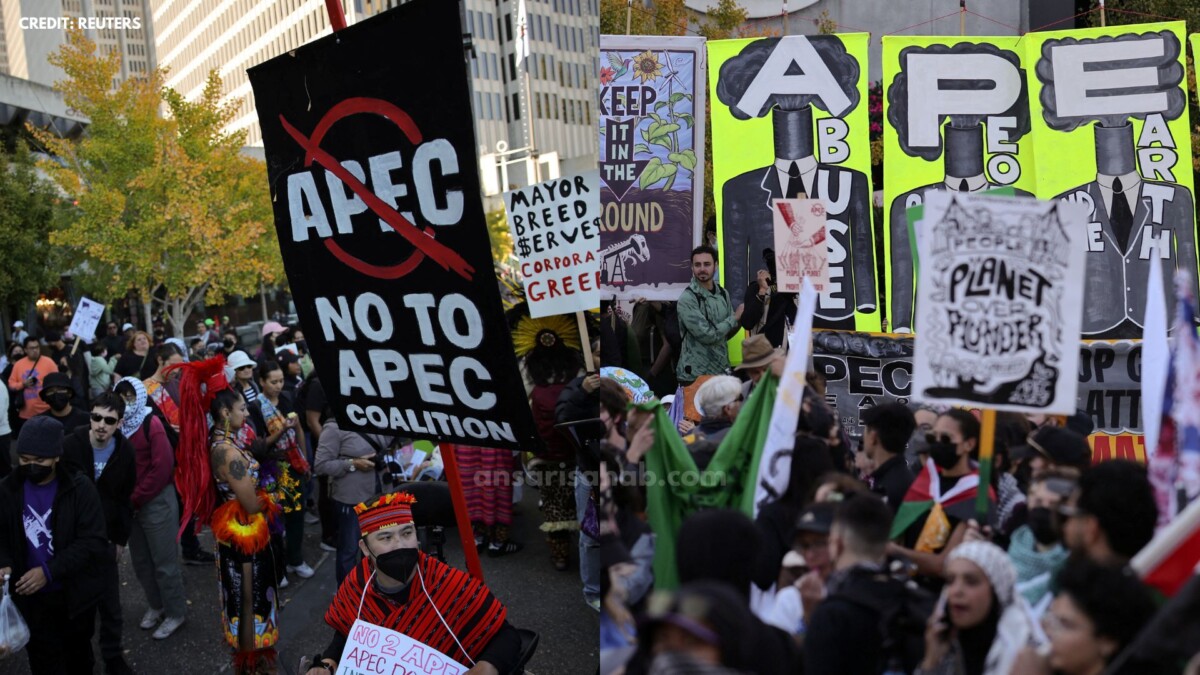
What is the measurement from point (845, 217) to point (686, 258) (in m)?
1.57

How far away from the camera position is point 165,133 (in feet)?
89.4

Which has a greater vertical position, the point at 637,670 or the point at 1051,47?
the point at 1051,47

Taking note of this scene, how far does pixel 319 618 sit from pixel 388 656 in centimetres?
358

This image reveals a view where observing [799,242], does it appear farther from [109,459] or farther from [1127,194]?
[109,459]

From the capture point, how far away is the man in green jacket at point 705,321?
8.19 meters

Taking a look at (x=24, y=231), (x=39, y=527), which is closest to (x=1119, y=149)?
(x=39, y=527)

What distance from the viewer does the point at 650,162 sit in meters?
9.91

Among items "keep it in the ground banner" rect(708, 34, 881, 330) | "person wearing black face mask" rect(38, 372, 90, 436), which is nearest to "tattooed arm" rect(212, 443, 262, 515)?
"person wearing black face mask" rect(38, 372, 90, 436)

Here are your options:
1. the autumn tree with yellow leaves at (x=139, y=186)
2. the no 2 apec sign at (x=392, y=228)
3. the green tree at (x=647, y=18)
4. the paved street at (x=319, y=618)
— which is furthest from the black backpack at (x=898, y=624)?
the autumn tree with yellow leaves at (x=139, y=186)

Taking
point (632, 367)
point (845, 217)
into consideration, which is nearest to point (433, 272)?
point (632, 367)

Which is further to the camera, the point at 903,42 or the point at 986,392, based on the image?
the point at 903,42

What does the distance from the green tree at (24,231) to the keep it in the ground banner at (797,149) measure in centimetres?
1994

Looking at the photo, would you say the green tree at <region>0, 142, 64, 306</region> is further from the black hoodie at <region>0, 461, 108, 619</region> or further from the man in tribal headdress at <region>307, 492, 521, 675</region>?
the man in tribal headdress at <region>307, 492, 521, 675</region>

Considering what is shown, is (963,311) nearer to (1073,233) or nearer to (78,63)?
(1073,233)
